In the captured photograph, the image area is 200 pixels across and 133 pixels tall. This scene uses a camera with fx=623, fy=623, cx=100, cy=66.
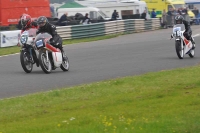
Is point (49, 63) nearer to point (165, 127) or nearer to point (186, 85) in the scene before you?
point (186, 85)

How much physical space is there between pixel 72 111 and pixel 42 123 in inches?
42.3

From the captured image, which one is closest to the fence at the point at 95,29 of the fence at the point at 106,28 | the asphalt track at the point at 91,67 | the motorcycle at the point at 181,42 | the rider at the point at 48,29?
the fence at the point at 106,28

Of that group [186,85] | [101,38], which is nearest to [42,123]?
[186,85]

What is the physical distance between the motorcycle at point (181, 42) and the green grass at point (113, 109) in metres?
6.26

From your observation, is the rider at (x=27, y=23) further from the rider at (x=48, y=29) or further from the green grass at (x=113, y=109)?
the green grass at (x=113, y=109)

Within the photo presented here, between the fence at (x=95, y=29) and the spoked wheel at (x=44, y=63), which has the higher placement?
the spoked wheel at (x=44, y=63)

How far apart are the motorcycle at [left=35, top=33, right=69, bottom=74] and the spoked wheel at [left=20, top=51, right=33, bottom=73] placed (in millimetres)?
391

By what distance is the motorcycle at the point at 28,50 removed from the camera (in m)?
15.4

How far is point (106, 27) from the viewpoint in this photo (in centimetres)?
3512

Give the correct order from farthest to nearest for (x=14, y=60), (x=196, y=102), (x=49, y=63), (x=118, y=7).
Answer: (x=118, y=7) < (x=14, y=60) < (x=49, y=63) < (x=196, y=102)

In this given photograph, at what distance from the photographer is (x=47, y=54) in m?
15.5

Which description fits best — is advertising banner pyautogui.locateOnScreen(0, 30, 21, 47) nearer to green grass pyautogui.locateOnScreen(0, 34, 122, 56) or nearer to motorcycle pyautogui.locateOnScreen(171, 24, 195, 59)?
green grass pyautogui.locateOnScreen(0, 34, 122, 56)

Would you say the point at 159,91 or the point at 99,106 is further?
the point at 159,91

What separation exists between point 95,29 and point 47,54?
18.7 m
